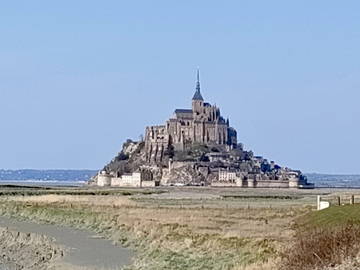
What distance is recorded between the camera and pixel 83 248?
3428 cm

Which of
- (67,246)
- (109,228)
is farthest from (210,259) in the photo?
(109,228)

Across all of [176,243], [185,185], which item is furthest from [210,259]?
[185,185]

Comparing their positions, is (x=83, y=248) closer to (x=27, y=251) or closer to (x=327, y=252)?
(x=27, y=251)

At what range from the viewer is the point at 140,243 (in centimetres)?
3400

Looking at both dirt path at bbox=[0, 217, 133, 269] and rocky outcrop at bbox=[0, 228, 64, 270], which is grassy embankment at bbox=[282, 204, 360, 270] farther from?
rocky outcrop at bbox=[0, 228, 64, 270]

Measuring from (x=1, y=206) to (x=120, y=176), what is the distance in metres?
130

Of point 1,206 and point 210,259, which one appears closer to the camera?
point 210,259

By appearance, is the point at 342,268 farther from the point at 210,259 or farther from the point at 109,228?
the point at 109,228

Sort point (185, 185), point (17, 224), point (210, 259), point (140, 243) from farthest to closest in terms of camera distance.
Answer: point (185, 185) → point (17, 224) → point (140, 243) → point (210, 259)

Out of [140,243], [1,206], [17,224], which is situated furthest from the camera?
[1,206]

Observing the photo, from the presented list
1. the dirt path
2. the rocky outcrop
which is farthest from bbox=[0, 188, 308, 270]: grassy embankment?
the rocky outcrop

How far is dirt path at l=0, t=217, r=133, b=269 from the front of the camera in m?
28.9

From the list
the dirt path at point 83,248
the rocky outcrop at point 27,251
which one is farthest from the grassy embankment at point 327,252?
the rocky outcrop at point 27,251

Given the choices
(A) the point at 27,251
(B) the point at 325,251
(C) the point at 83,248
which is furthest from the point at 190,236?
(B) the point at 325,251
